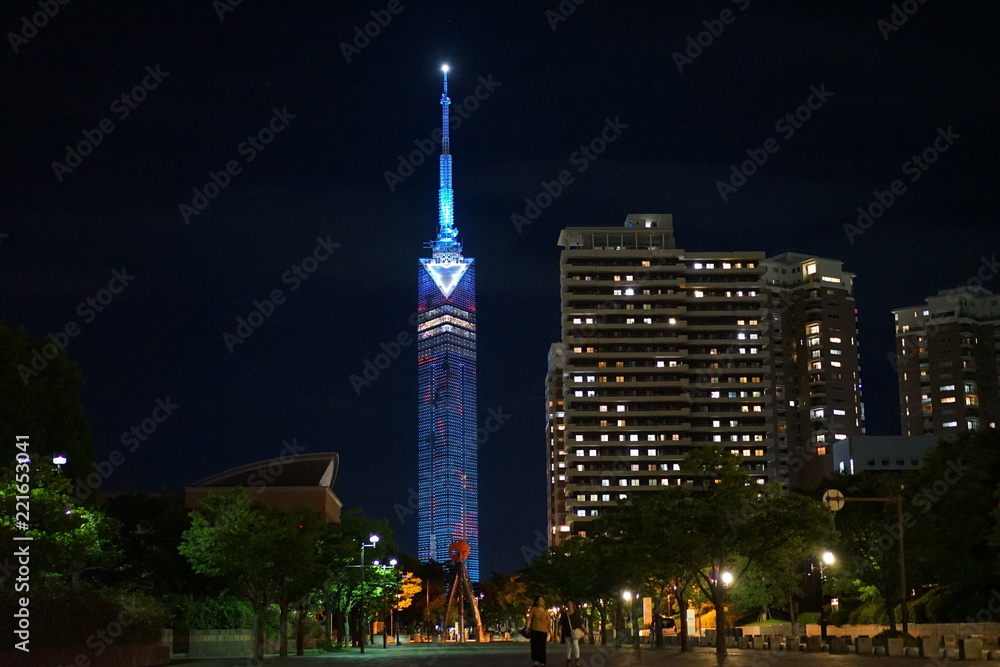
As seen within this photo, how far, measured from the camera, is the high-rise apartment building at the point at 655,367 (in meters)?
170

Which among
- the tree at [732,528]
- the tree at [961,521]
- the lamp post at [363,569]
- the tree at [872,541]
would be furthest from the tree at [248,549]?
the tree at [961,521]

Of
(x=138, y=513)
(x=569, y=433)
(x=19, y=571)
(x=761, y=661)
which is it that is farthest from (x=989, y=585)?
(x=569, y=433)

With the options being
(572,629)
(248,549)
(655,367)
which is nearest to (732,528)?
(572,629)

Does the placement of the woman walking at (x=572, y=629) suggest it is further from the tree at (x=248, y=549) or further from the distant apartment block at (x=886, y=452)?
the distant apartment block at (x=886, y=452)

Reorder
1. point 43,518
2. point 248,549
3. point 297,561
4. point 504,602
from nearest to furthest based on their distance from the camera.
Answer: point 43,518
point 248,549
point 297,561
point 504,602

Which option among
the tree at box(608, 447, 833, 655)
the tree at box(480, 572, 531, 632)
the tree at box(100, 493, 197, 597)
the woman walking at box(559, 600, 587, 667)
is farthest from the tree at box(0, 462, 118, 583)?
the tree at box(480, 572, 531, 632)

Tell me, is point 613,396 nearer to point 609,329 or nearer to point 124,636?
point 609,329

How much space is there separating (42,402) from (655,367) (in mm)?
128748

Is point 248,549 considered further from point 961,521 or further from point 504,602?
point 504,602

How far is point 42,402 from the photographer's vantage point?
5169 centimetres

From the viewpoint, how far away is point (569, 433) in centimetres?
17075

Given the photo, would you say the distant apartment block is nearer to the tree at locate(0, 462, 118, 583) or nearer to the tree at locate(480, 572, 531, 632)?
the tree at locate(480, 572, 531, 632)

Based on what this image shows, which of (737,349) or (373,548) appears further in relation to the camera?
(737,349)

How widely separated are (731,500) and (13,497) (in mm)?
26124
